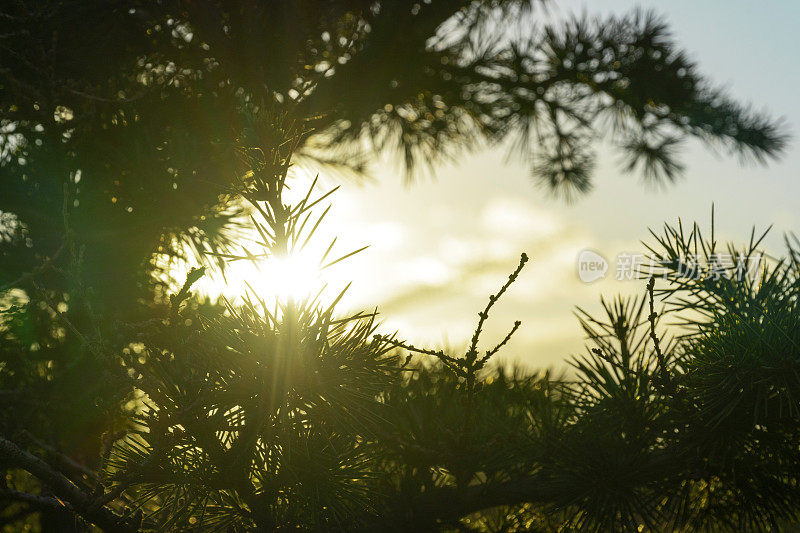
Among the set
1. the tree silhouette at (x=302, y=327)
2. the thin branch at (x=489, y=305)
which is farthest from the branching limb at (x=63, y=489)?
the thin branch at (x=489, y=305)

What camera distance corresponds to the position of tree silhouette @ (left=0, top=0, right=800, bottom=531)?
0.88 meters

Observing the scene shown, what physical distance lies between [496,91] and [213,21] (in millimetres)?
1456

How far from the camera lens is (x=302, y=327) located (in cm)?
85

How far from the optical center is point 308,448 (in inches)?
40.5

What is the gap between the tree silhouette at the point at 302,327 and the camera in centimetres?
88

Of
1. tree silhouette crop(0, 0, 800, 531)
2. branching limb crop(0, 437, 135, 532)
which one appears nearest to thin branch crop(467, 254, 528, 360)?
tree silhouette crop(0, 0, 800, 531)

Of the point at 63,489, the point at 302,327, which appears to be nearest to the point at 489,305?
the point at 302,327

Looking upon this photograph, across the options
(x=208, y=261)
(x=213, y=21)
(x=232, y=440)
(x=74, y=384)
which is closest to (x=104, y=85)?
(x=213, y=21)

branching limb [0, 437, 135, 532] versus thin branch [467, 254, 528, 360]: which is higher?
thin branch [467, 254, 528, 360]

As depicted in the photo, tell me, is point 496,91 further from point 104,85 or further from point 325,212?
point 325,212

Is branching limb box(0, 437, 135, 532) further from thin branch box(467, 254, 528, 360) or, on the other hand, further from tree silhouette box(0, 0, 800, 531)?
thin branch box(467, 254, 528, 360)

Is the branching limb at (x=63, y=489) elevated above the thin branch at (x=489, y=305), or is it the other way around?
the thin branch at (x=489, y=305)

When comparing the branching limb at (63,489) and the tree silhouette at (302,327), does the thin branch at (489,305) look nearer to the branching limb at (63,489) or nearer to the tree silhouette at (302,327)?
the tree silhouette at (302,327)

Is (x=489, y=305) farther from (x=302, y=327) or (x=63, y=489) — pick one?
(x=63, y=489)
